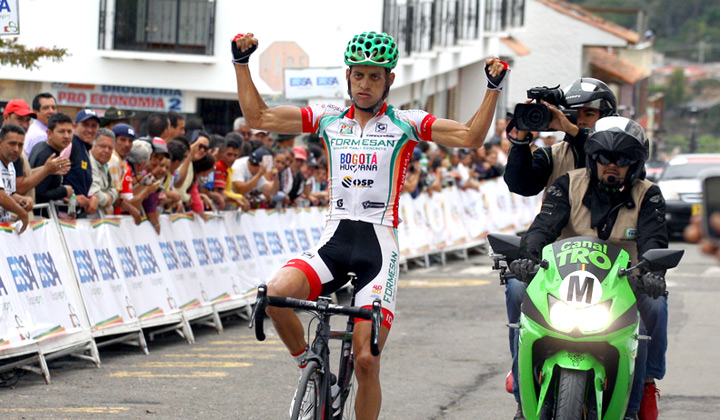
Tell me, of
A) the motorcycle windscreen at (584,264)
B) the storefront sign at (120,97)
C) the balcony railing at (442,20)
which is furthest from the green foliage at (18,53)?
the balcony railing at (442,20)

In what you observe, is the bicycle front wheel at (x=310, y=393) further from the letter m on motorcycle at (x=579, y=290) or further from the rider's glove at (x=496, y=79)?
the rider's glove at (x=496, y=79)

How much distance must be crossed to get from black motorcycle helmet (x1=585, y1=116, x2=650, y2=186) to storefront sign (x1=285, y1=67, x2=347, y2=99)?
13.7 metres

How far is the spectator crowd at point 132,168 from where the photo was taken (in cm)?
1008

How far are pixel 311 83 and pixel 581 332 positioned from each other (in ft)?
48.7

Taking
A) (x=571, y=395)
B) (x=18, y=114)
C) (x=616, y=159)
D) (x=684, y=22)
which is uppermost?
(x=684, y=22)

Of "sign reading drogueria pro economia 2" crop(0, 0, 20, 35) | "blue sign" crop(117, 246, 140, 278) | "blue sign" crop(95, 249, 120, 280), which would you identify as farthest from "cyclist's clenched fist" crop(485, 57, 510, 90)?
"blue sign" crop(117, 246, 140, 278)

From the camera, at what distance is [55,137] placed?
10789 millimetres

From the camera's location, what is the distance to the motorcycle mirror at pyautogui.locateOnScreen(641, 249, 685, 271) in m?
5.84

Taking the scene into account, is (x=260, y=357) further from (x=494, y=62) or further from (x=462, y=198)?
(x=462, y=198)

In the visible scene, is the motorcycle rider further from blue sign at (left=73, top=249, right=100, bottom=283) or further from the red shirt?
the red shirt

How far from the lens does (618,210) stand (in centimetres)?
649

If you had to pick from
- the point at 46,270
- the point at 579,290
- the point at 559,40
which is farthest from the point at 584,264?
the point at 559,40

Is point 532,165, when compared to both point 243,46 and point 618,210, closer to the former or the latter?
point 618,210

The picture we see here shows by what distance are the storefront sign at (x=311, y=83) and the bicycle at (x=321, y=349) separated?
553 inches
